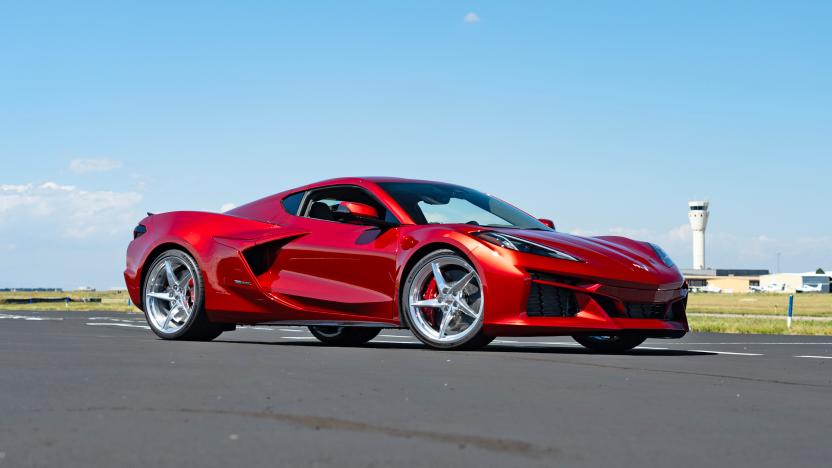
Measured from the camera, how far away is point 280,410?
15.1 ft

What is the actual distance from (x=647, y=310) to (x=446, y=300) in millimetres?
1665

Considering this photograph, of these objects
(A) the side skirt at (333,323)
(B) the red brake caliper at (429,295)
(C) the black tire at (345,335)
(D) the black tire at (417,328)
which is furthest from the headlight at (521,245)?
(C) the black tire at (345,335)

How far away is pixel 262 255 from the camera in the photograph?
31.6 feet

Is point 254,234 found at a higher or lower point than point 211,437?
higher

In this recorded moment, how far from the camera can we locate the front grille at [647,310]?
8.44 meters

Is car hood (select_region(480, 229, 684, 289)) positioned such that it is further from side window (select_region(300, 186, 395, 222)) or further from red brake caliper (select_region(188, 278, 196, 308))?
red brake caliper (select_region(188, 278, 196, 308))

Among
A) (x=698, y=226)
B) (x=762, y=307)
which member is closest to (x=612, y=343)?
(x=762, y=307)

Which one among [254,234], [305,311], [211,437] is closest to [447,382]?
[211,437]

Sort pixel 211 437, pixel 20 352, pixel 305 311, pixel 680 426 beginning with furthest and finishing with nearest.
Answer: pixel 305 311, pixel 20 352, pixel 680 426, pixel 211 437

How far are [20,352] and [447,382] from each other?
3.99m

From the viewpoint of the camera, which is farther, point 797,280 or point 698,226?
point 698,226

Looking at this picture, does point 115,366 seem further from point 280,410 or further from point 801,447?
point 801,447

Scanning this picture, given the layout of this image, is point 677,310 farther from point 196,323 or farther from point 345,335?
point 196,323

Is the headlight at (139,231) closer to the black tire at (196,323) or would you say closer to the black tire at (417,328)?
the black tire at (196,323)
